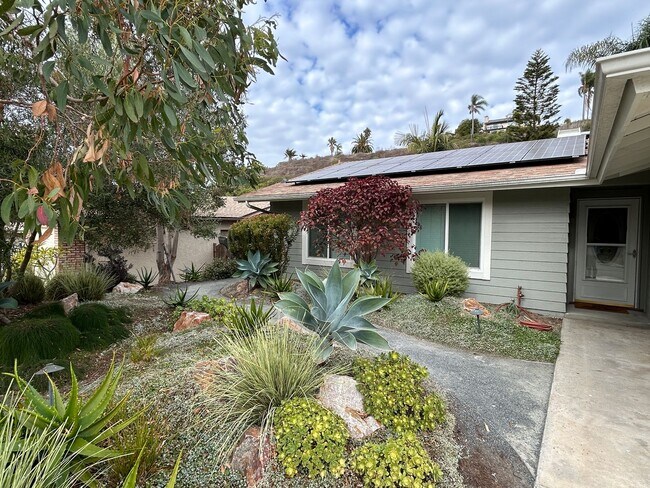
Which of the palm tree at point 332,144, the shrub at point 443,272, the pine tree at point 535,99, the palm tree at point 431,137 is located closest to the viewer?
the shrub at point 443,272

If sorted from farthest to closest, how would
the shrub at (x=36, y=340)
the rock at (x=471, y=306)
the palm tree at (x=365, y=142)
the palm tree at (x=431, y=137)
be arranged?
the palm tree at (x=365, y=142) < the palm tree at (x=431, y=137) < the rock at (x=471, y=306) < the shrub at (x=36, y=340)

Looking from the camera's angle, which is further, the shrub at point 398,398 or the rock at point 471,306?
the rock at point 471,306

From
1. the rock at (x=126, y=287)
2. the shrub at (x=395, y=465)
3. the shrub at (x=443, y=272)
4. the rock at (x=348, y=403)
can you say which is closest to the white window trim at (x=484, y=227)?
the shrub at (x=443, y=272)

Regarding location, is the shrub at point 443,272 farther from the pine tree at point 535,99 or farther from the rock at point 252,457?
the pine tree at point 535,99

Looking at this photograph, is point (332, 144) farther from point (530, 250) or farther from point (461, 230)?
point (530, 250)

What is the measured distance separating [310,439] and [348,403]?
0.57m

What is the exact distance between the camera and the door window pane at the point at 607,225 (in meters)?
7.12

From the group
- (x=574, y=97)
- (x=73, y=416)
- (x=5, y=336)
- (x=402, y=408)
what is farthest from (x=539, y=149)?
(x=574, y=97)

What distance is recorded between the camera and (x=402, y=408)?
8.48 ft

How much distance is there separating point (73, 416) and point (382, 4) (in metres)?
8.33

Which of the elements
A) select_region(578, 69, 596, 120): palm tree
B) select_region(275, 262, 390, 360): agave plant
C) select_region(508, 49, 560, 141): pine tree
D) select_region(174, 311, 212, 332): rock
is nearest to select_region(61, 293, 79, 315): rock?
select_region(174, 311, 212, 332): rock

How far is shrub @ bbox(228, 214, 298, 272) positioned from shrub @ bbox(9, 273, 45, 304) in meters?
4.01

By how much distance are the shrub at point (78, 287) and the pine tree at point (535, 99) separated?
27.6 meters

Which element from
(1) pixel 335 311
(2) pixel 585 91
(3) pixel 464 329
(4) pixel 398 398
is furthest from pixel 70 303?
(2) pixel 585 91
